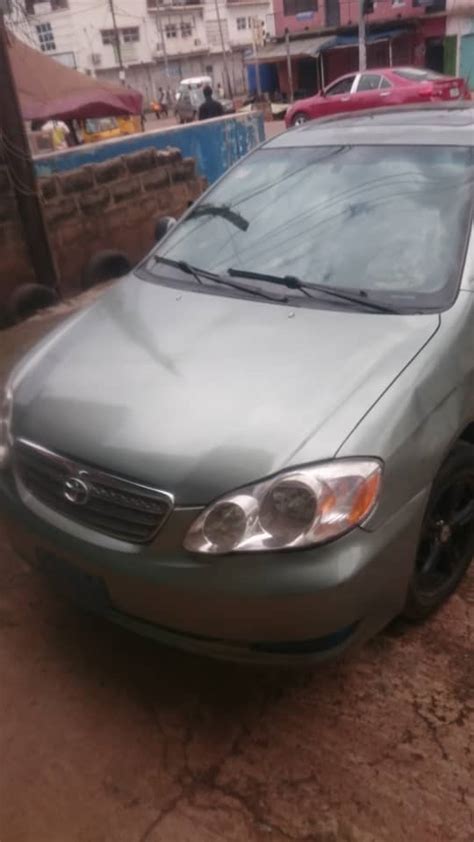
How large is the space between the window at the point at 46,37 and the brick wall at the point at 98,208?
2054 inches

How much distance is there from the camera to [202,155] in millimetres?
10336

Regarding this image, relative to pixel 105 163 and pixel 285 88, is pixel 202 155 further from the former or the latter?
pixel 285 88

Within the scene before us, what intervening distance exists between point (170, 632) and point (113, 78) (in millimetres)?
59708

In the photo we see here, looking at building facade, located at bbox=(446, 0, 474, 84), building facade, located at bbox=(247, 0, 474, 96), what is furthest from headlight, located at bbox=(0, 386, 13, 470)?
building facade, located at bbox=(247, 0, 474, 96)

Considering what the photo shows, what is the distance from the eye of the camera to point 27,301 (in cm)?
632

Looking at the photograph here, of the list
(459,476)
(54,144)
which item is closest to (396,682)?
(459,476)

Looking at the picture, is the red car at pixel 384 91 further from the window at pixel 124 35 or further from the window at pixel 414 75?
the window at pixel 124 35

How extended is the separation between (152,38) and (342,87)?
42.9m

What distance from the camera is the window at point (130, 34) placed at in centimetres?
5338

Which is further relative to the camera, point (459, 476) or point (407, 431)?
point (459, 476)

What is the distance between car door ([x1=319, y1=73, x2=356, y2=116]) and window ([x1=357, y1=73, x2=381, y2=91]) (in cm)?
29

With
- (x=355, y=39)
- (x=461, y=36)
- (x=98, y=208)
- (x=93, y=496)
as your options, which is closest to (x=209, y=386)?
(x=93, y=496)

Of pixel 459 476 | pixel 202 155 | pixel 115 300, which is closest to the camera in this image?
pixel 459 476

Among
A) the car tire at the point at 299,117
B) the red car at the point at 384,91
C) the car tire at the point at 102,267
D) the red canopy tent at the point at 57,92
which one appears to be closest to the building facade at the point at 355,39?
the car tire at the point at 299,117
